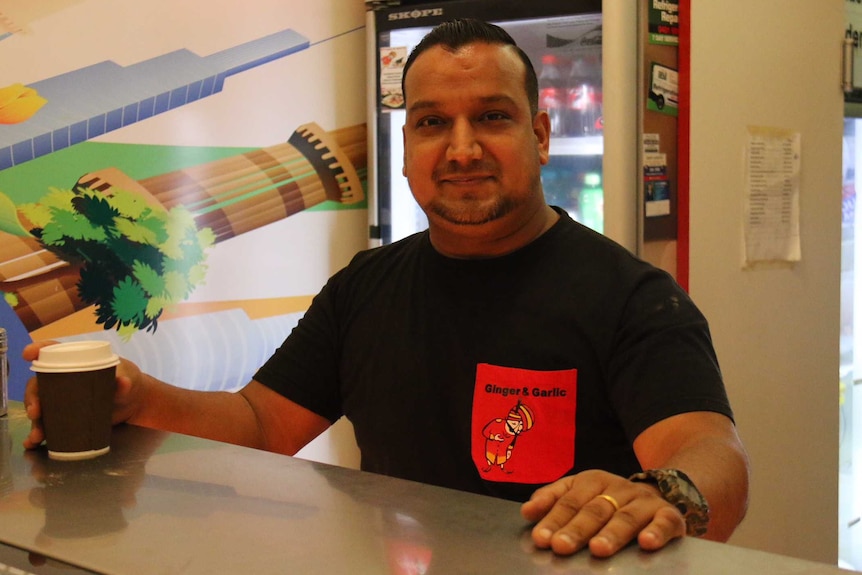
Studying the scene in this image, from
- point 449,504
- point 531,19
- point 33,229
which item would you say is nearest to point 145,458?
point 449,504

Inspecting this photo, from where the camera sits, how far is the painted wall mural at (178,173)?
2199 mm

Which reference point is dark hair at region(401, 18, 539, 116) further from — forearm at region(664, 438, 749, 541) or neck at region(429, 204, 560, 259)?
forearm at region(664, 438, 749, 541)

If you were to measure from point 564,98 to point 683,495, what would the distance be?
221 cm

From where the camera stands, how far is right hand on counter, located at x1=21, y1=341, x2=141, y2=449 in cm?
102

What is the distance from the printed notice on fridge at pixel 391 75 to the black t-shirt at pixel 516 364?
1.42 metres

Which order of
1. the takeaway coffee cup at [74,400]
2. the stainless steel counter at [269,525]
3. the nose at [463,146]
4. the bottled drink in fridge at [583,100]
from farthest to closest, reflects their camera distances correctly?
the bottled drink in fridge at [583,100] < the nose at [463,146] < the takeaway coffee cup at [74,400] < the stainless steel counter at [269,525]

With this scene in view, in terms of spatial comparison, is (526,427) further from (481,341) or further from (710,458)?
(710,458)

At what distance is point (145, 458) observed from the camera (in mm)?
950

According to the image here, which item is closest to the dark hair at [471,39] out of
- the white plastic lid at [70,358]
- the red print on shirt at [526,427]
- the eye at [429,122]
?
the eye at [429,122]

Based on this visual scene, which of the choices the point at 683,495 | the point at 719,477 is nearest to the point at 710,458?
the point at 719,477

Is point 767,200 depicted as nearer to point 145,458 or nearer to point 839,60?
point 839,60

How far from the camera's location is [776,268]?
2.61 meters

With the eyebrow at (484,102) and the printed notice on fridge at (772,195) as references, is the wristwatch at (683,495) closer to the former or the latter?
the eyebrow at (484,102)

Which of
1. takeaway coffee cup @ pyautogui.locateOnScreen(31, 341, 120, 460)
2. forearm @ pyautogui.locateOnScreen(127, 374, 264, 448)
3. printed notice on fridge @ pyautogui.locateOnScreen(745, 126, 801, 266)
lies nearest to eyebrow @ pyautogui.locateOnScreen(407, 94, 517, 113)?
forearm @ pyautogui.locateOnScreen(127, 374, 264, 448)
